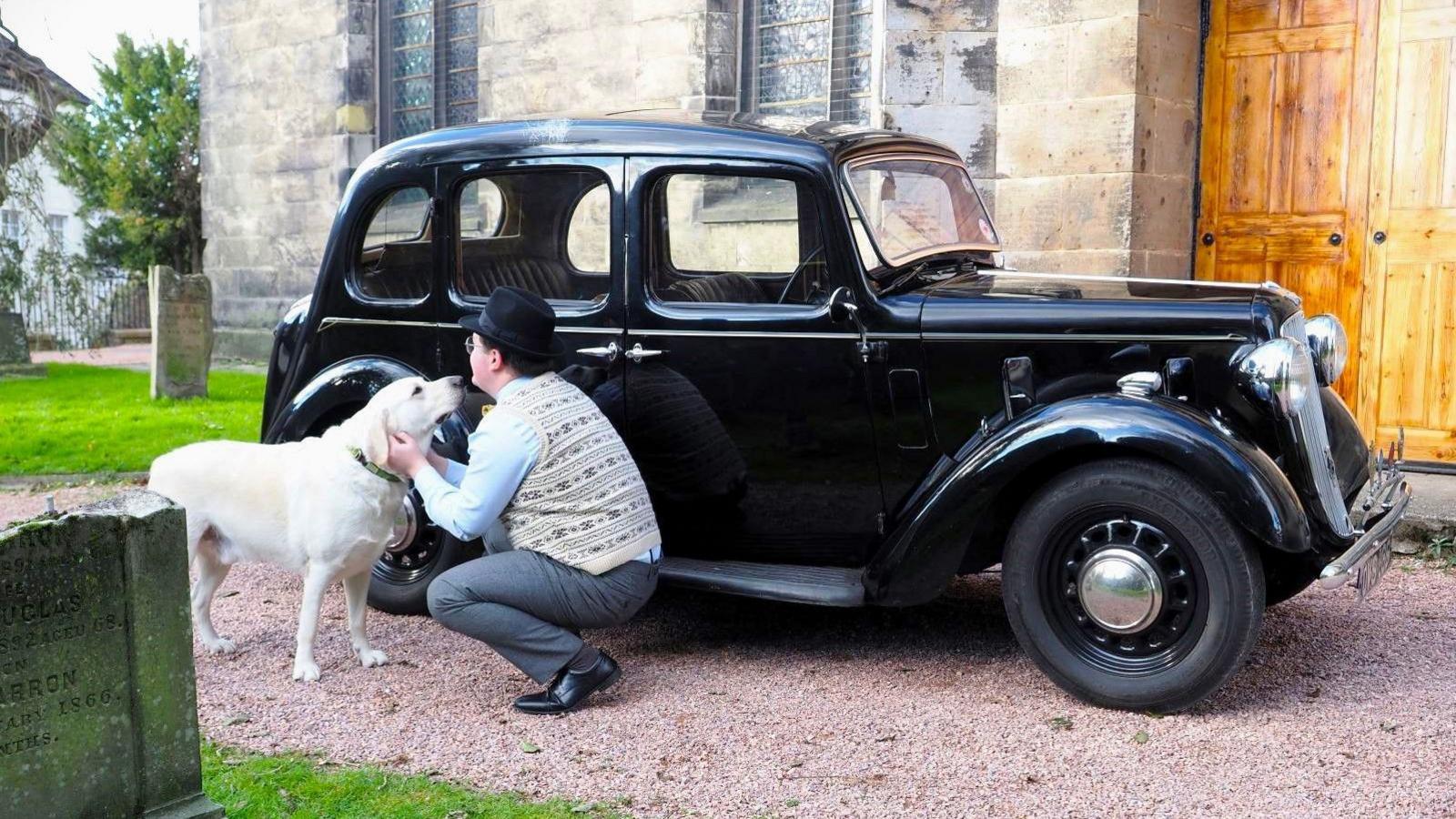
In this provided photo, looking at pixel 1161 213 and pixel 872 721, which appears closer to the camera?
pixel 872 721

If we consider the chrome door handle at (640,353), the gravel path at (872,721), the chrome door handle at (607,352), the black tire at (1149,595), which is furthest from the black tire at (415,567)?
the black tire at (1149,595)

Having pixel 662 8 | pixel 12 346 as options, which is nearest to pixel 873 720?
pixel 662 8

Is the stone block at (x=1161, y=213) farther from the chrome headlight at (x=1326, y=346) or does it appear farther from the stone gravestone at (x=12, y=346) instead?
the stone gravestone at (x=12, y=346)

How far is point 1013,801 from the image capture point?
13.1 ft

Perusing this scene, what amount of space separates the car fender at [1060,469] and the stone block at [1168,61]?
4.81 m

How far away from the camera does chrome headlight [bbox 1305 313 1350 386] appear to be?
534cm

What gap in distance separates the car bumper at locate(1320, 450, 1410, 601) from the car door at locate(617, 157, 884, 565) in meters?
1.60

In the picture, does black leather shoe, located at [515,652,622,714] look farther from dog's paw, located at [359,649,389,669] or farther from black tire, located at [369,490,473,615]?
black tire, located at [369,490,473,615]

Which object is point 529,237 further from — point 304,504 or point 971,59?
point 971,59

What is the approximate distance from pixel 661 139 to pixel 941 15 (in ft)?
15.9

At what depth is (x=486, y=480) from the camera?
477 centimetres

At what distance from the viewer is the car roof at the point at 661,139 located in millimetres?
5348

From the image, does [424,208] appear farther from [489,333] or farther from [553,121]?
[489,333]

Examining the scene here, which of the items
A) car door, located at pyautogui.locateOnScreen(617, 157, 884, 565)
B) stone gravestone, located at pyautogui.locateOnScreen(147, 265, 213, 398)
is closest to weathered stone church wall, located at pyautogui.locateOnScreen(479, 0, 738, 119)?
stone gravestone, located at pyautogui.locateOnScreen(147, 265, 213, 398)
